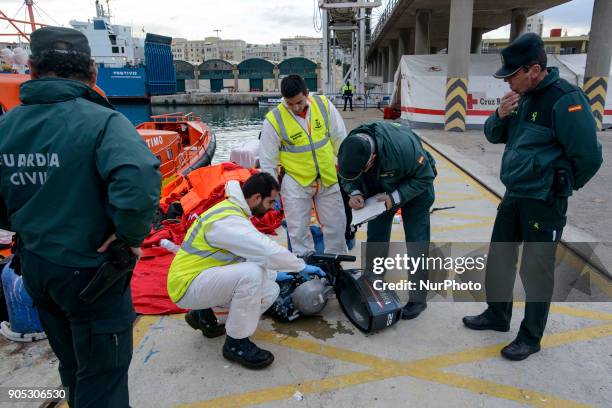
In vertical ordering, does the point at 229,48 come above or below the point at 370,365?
above

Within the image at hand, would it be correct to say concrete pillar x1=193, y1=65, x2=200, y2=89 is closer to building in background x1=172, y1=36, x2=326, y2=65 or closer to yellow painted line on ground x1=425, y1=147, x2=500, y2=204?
yellow painted line on ground x1=425, y1=147, x2=500, y2=204

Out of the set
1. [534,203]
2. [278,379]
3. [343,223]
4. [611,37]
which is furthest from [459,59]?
[278,379]

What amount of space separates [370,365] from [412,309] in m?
0.73

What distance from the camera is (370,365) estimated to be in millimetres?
2793

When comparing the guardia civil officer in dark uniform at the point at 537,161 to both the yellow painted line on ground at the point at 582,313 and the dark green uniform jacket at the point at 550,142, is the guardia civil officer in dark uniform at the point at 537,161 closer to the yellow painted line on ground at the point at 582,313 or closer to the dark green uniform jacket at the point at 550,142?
the dark green uniform jacket at the point at 550,142

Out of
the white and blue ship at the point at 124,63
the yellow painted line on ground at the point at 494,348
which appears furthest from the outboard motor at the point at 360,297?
the white and blue ship at the point at 124,63

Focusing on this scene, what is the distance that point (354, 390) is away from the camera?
257 centimetres

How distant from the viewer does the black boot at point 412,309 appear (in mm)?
3322

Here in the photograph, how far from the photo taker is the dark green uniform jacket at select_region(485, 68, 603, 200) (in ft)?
7.83

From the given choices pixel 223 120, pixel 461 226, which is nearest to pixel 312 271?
pixel 461 226

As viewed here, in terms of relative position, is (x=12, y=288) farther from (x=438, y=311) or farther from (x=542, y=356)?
(x=542, y=356)

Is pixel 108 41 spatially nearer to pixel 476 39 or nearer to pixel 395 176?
pixel 476 39

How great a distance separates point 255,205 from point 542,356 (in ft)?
6.94

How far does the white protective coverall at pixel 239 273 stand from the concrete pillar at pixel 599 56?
47.2ft
